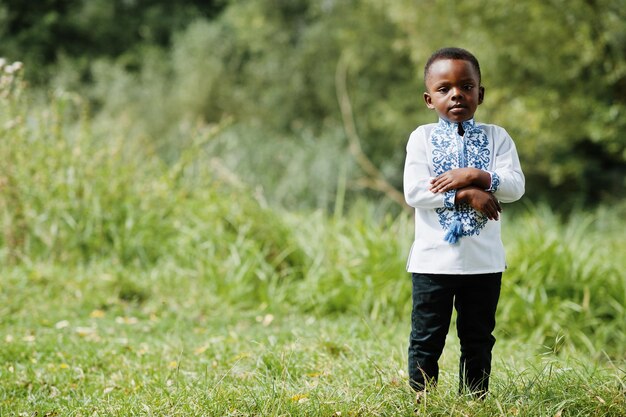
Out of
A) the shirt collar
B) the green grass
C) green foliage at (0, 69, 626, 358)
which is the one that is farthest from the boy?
green foliage at (0, 69, 626, 358)

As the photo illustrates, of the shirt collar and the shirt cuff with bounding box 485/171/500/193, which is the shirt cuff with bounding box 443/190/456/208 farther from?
the shirt collar

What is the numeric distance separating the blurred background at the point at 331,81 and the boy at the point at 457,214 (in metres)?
4.07

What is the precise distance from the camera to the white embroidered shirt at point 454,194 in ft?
8.94

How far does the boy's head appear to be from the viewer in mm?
2746

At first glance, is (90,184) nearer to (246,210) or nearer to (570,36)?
(246,210)

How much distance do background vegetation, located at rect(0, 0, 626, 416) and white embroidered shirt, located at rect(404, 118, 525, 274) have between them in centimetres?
54

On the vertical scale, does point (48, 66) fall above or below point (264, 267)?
above

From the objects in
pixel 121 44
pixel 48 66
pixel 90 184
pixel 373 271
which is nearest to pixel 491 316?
pixel 373 271

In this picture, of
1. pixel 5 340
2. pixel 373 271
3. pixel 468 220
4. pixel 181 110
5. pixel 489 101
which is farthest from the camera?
pixel 181 110

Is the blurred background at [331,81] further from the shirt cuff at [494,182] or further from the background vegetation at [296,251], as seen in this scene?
the shirt cuff at [494,182]

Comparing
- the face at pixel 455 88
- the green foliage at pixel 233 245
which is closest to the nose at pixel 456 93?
the face at pixel 455 88

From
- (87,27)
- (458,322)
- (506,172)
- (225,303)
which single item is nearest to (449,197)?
(506,172)

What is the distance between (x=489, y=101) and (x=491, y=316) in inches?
326

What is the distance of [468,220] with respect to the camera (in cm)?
275
